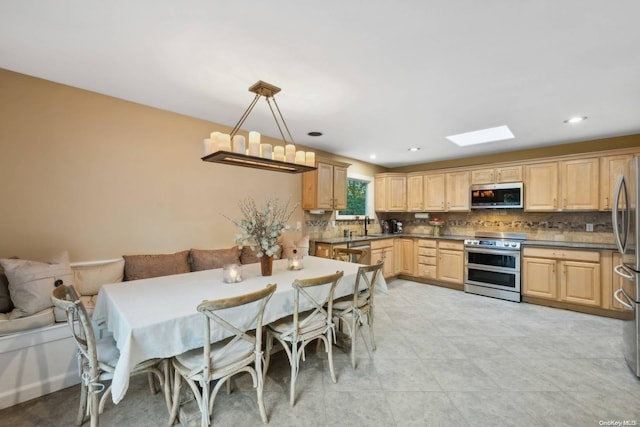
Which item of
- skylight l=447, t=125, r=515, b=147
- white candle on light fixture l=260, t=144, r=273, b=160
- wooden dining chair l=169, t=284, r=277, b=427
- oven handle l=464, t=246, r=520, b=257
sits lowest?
wooden dining chair l=169, t=284, r=277, b=427

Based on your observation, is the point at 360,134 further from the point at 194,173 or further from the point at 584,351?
the point at 584,351

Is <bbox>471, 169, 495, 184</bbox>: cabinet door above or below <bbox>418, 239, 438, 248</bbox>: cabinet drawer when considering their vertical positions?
above

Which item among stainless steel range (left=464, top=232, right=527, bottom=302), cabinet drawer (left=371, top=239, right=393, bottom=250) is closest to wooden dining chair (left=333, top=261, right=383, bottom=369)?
cabinet drawer (left=371, top=239, right=393, bottom=250)

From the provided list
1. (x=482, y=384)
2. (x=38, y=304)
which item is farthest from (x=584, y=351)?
(x=38, y=304)

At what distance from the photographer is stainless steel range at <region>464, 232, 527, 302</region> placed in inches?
174

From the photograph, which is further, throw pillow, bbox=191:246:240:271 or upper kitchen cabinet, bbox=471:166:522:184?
upper kitchen cabinet, bbox=471:166:522:184

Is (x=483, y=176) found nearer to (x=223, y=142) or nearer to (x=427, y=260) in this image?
(x=427, y=260)

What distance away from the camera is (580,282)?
393cm

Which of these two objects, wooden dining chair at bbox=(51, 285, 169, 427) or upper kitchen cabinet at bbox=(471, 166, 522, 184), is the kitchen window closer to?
upper kitchen cabinet at bbox=(471, 166, 522, 184)

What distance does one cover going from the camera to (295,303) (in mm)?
2004

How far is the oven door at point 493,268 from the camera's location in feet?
14.5

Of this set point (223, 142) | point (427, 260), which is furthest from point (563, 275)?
point (223, 142)

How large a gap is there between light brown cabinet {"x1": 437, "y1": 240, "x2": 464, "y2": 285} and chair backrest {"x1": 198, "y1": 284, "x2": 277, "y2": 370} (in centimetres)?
438

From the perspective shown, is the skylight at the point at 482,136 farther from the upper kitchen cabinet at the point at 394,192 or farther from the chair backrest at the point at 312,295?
the chair backrest at the point at 312,295
